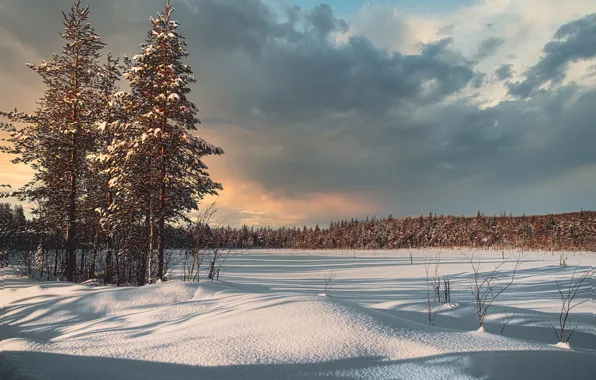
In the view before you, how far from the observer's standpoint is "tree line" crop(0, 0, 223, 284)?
13.0 m

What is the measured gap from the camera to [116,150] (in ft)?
43.4

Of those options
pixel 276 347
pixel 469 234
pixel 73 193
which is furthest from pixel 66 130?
pixel 469 234

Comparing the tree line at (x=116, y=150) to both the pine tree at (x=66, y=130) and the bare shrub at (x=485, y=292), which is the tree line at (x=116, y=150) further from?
the bare shrub at (x=485, y=292)

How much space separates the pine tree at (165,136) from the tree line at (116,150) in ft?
0.13

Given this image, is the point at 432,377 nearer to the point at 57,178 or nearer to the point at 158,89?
the point at 158,89

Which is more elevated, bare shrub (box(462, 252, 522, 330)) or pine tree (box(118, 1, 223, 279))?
pine tree (box(118, 1, 223, 279))

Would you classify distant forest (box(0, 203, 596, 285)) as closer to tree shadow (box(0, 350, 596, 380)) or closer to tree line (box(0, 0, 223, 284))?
tree line (box(0, 0, 223, 284))

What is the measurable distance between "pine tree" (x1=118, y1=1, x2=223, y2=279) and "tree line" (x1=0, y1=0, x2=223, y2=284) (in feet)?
0.13

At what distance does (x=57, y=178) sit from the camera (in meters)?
16.1

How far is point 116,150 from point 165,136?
2.17 metres

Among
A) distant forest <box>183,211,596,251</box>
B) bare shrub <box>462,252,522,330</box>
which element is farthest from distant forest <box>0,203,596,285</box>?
bare shrub <box>462,252,522,330</box>

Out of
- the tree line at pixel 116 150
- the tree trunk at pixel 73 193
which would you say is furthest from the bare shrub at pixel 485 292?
the tree trunk at pixel 73 193

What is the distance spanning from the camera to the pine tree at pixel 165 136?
12906mm

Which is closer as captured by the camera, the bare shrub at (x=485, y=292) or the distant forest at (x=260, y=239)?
the bare shrub at (x=485, y=292)
